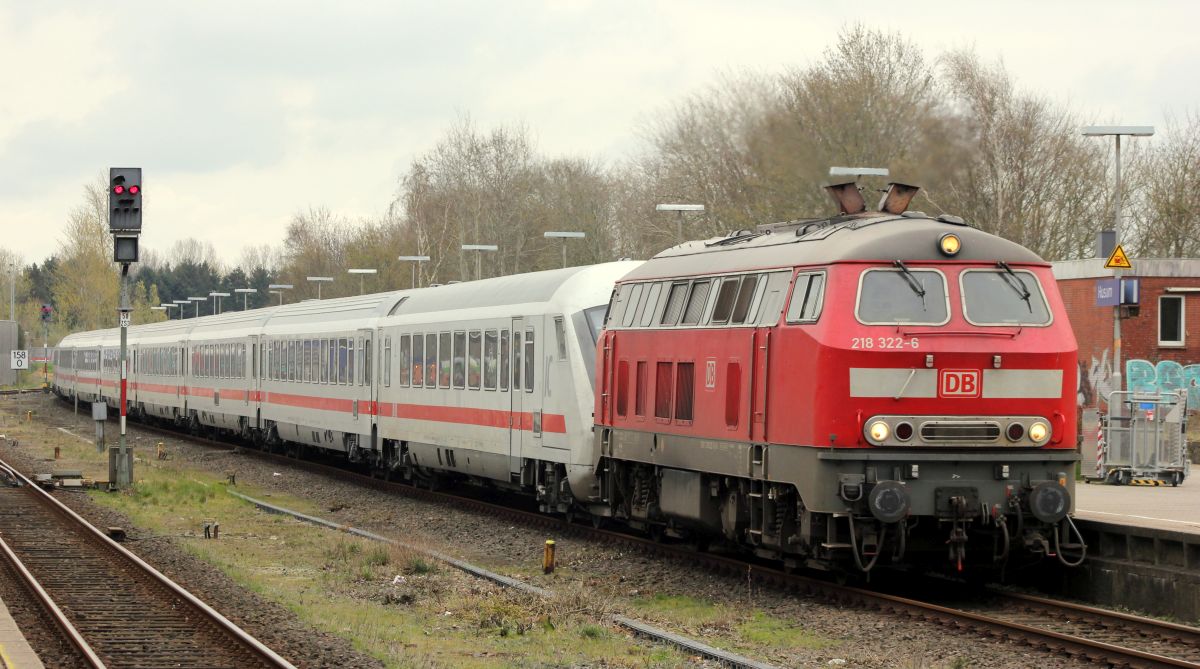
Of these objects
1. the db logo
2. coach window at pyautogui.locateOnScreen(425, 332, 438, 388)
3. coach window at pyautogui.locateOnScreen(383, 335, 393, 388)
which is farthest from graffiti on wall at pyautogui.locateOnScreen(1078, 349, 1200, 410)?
the db logo

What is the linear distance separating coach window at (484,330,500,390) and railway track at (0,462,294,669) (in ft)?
19.9

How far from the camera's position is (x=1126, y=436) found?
87.0 feet

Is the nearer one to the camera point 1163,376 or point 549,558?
point 549,558

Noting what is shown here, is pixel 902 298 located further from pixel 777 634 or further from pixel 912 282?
pixel 777 634

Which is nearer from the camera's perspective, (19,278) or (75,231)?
(75,231)

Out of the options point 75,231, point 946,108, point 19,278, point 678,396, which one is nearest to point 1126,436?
point 946,108

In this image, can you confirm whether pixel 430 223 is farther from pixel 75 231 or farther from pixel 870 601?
pixel 870 601

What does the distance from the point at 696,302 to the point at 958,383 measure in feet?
11.6

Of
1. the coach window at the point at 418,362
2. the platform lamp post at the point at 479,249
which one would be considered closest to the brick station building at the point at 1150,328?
the coach window at the point at 418,362

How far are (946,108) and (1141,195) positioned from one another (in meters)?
27.9

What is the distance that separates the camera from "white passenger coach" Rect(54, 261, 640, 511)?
2053 centimetres

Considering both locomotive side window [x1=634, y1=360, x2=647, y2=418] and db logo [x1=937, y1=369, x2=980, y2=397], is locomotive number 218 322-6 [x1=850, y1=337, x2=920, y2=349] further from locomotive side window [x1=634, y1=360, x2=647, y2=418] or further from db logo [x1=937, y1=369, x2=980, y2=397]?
locomotive side window [x1=634, y1=360, x2=647, y2=418]

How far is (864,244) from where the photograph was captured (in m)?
13.7

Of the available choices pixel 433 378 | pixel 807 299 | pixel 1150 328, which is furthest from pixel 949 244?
pixel 1150 328
